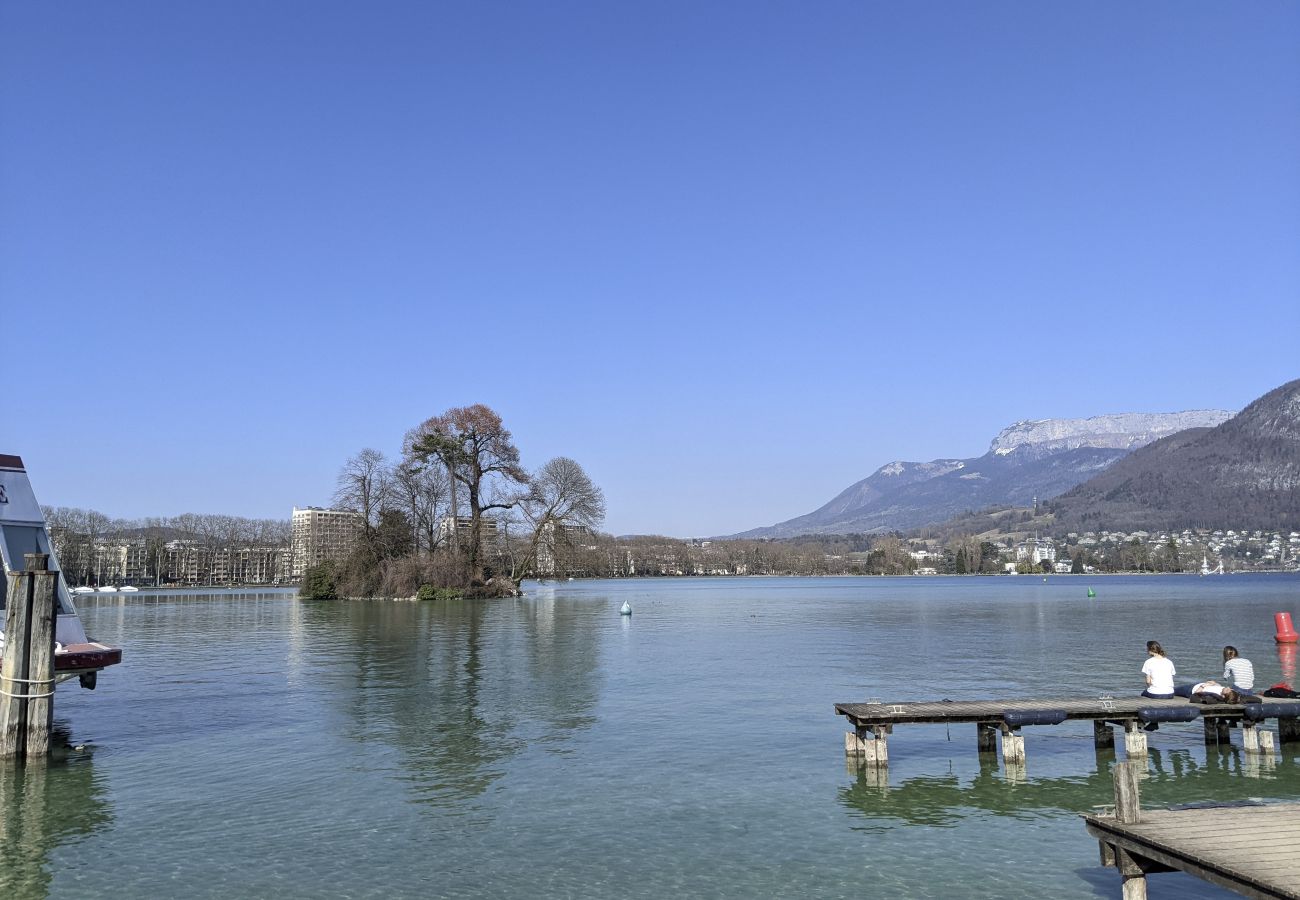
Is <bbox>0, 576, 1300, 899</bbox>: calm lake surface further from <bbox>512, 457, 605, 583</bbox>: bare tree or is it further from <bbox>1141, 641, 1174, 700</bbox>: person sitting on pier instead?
<bbox>512, 457, 605, 583</bbox>: bare tree

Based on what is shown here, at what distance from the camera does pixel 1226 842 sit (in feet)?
26.9

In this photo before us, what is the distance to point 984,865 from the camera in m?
10.6

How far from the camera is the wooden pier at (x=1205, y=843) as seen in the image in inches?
292

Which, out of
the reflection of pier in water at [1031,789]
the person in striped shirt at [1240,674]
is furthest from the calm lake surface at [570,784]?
the person in striped shirt at [1240,674]

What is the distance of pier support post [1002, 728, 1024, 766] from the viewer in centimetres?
1531

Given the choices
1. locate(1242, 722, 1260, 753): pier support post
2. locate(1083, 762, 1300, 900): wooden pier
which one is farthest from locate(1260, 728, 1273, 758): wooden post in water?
locate(1083, 762, 1300, 900): wooden pier

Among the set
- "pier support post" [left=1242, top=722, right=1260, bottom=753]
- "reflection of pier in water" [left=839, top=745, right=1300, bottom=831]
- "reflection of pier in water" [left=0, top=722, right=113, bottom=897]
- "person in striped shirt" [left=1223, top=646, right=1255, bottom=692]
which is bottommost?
"reflection of pier in water" [left=839, top=745, right=1300, bottom=831]

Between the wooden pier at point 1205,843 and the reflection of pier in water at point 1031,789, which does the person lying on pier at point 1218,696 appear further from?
the wooden pier at point 1205,843

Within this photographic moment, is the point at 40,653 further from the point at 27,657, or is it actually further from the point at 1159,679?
the point at 1159,679

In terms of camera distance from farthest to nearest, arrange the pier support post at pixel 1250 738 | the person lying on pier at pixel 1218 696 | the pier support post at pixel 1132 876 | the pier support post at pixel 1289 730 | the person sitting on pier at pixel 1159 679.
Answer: the person sitting on pier at pixel 1159 679 < the pier support post at pixel 1289 730 < the person lying on pier at pixel 1218 696 < the pier support post at pixel 1250 738 < the pier support post at pixel 1132 876

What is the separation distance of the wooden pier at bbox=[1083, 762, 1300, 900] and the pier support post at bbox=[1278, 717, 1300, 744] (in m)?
9.16

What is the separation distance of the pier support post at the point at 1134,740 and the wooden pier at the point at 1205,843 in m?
6.68

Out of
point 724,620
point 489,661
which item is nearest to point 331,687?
point 489,661

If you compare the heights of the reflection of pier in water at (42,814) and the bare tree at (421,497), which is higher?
the bare tree at (421,497)
